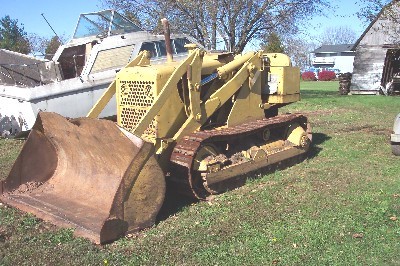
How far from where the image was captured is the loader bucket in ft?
17.7

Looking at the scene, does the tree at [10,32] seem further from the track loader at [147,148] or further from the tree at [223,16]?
the track loader at [147,148]

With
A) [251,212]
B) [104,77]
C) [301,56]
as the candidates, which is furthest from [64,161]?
[301,56]

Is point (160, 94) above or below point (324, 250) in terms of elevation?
above

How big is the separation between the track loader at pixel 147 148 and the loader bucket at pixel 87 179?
1 cm

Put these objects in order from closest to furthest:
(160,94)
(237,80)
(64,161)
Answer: (160,94), (64,161), (237,80)

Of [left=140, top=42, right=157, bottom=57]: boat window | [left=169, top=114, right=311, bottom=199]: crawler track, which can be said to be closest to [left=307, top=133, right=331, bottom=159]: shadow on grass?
[left=169, top=114, right=311, bottom=199]: crawler track

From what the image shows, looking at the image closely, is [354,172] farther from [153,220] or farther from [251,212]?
[153,220]

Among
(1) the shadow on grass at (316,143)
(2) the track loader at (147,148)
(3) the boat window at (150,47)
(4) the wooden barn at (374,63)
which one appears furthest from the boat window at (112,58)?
(4) the wooden barn at (374,63)

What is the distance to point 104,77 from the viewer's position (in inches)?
475

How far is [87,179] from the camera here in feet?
21.6

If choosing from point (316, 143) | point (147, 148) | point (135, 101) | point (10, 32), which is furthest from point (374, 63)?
point (10, 32)

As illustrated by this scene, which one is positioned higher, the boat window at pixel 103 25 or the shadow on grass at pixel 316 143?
the boat window at pixel 103 25

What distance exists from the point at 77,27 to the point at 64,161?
8432 mm

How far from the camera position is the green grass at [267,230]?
480 centimetres
